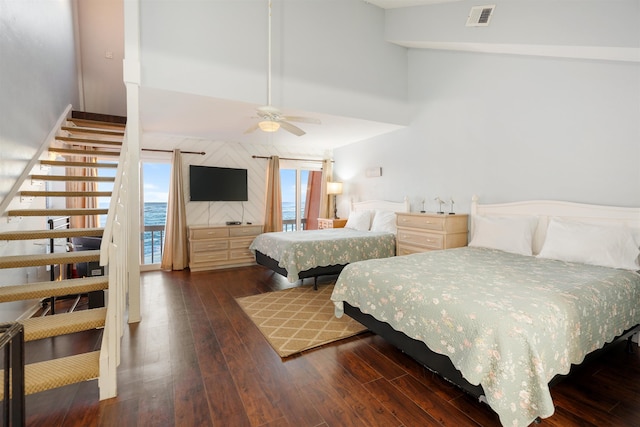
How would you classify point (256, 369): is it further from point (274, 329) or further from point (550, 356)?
point (550, 356)

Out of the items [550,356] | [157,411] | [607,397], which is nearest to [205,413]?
[157,411]

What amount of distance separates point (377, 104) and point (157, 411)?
448 cm

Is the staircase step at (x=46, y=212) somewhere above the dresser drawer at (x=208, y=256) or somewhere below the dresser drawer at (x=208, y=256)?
above

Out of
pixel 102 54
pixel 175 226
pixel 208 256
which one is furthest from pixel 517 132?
pixel 102 54

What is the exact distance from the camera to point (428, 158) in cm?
462

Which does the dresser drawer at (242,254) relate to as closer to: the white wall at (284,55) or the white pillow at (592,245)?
the white wall at (284,55)

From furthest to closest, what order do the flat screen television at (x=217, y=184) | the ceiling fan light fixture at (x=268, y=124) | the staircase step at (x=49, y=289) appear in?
the flat screen television at (x=217, y=184), the ceiling fan light fixture at (x=268, y=124), the staircase step at (x=49, y=289)

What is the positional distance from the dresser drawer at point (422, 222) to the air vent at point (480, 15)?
2.29 m

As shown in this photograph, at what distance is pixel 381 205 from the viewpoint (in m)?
5.50

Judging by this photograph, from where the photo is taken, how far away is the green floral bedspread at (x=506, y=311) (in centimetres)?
146

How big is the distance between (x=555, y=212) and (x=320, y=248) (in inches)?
107

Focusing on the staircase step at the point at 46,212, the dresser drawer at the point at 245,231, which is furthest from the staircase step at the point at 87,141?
the dresser drawer at the point at 245,231

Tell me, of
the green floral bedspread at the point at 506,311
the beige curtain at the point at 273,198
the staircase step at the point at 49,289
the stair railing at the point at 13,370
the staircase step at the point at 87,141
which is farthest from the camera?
the beige curtain at the point at 273,198

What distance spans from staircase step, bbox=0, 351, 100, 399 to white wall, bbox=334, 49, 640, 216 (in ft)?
14.0
